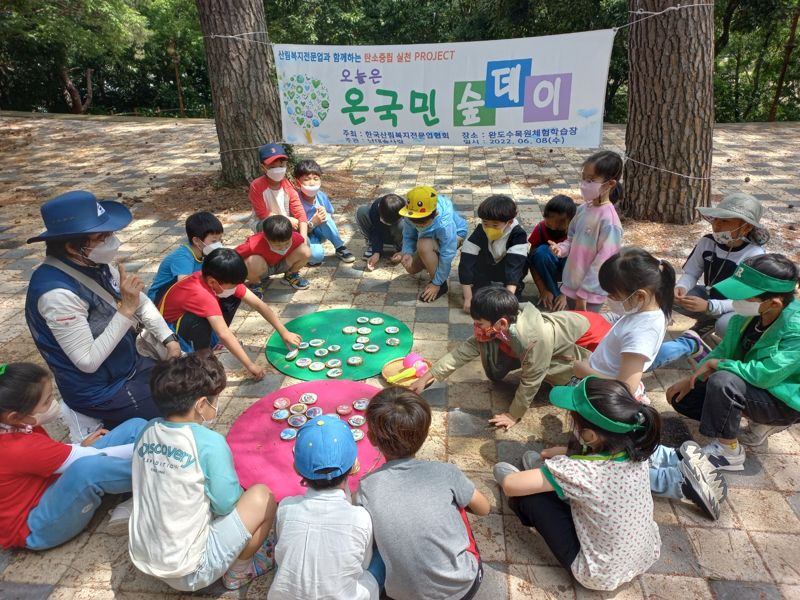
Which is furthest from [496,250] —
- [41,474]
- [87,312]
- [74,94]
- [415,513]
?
[74,94]

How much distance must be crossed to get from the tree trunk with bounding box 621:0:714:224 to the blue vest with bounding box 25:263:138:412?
524cm

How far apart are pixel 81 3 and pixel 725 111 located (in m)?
17.3

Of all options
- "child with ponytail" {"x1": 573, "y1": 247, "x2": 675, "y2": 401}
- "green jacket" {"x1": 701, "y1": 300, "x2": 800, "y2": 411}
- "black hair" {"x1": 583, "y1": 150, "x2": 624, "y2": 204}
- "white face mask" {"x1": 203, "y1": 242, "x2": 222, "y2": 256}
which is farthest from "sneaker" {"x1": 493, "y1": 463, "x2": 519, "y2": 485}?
"white face mask" {"x1": 203, "y1": 242, "x2": 222, "y2": 256}

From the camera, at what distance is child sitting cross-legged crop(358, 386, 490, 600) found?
1915 millimetres

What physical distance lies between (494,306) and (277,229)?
7.13 feet

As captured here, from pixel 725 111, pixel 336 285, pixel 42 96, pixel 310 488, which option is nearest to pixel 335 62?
pixel 336 285

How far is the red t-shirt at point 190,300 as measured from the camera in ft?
11.1

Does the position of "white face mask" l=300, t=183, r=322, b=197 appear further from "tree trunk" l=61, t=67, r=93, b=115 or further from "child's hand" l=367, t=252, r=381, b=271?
"tree trunk" l=61, t=67, r=93, b=115

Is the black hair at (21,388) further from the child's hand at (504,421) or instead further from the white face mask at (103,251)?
the child's hand at (504,421)

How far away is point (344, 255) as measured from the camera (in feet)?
17.6

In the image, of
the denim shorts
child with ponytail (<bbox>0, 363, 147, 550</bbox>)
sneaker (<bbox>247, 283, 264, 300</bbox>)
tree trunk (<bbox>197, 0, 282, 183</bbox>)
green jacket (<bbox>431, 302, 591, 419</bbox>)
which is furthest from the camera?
tree trunk (<bbox>197, 0, 282, 183</bbox>)

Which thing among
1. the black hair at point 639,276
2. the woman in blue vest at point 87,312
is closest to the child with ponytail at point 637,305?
the black hair at point 639,276

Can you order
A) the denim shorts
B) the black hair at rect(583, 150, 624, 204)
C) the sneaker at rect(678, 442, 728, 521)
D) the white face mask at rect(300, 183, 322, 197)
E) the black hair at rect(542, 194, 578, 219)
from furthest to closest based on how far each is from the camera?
the white face mask at rect(300, 183, 322, 197) → the black hair at rect(542, 194, 578, 219) → the black hair at rect(583, 150, 624, 204) → the sneaker at rect(678, 442, 728, 521) → the denim shorts

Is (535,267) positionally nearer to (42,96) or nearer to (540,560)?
(540,560)
